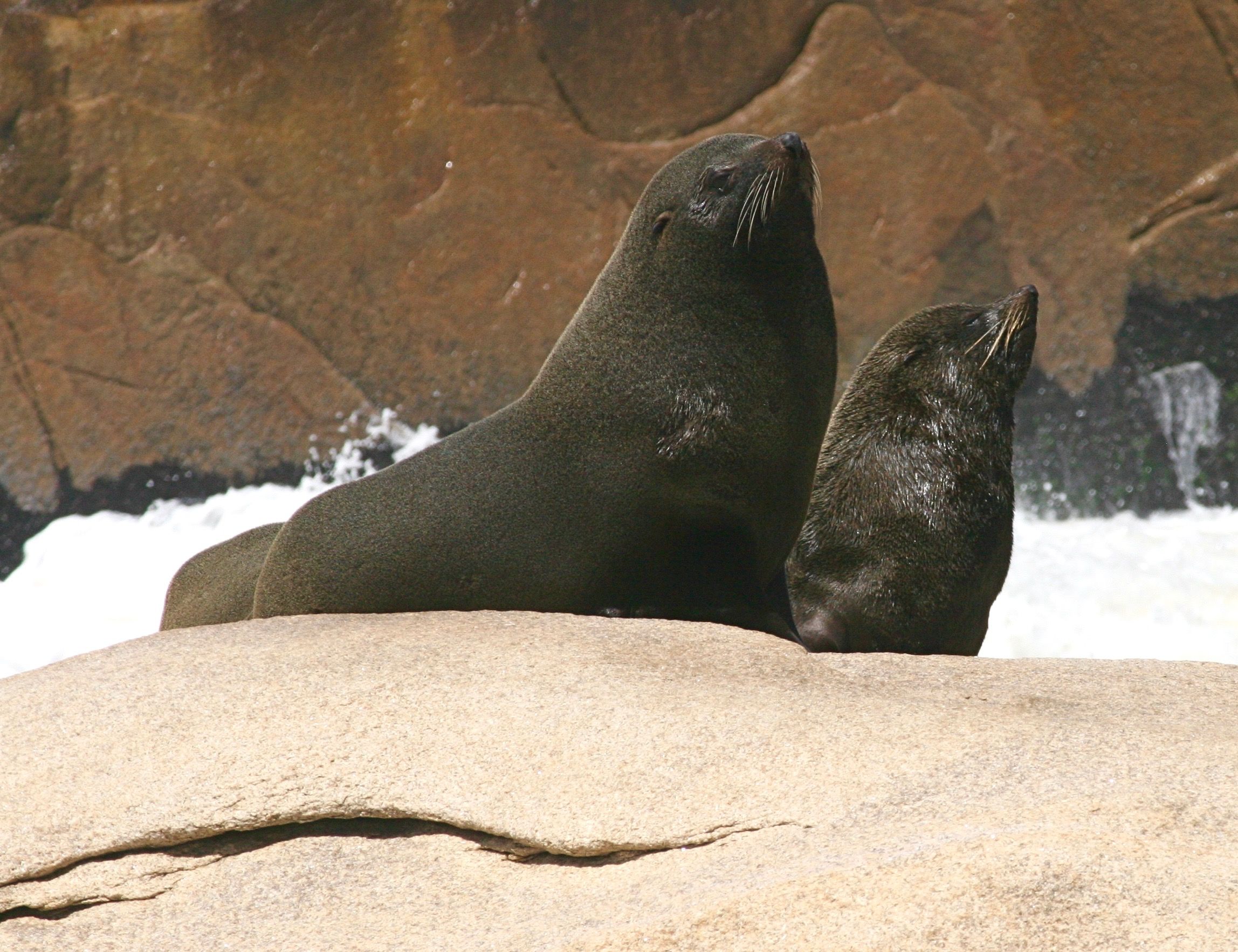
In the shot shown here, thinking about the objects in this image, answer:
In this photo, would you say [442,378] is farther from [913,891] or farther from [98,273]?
[913,891]

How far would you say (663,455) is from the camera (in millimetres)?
4211

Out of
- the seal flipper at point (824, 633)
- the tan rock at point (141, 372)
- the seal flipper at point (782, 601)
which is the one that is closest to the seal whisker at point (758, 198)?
the seal flipper at point (782, 601)

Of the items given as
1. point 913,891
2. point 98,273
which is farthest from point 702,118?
point 913,891

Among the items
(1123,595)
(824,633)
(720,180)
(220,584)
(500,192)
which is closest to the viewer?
(720,180)

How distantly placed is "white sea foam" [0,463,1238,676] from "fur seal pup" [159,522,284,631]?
119 inches

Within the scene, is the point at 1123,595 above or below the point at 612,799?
below

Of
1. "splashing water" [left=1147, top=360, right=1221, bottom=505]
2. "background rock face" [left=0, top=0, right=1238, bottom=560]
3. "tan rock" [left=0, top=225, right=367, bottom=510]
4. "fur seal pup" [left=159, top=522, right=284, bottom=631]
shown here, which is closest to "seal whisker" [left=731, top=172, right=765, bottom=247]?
"fur seal pup" [left=159, top=522, right=284, bottom=631]

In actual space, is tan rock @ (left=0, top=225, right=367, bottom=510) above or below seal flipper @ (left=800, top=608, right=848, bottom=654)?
above

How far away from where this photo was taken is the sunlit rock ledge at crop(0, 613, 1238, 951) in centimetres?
233

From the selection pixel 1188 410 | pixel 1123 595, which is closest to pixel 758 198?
pixel 1123 595

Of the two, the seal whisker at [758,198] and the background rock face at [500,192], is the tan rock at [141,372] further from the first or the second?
the seal whisker at [758,198]

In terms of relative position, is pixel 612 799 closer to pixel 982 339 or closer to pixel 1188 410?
pixel 982 339

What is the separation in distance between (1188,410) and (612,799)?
812 centimetres

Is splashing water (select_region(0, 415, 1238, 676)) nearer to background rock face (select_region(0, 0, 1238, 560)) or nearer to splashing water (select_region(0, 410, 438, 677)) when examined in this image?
splashing water (select_region(0, 410, 438, 677))
